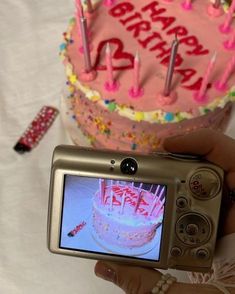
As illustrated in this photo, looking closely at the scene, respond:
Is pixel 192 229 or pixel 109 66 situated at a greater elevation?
pixel 109 66

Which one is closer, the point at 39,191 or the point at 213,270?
the point at 213,270

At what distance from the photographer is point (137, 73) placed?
2.69ft

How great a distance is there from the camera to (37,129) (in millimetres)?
1051

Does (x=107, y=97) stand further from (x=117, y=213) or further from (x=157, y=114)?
(x=117, y=213)

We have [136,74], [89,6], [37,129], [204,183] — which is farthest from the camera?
[37,129]

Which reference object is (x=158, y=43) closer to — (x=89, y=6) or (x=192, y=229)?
(x=89, y=6)

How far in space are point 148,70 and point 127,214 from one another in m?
0.33

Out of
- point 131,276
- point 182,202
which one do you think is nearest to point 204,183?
point 182,202

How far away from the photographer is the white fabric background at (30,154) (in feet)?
2.99

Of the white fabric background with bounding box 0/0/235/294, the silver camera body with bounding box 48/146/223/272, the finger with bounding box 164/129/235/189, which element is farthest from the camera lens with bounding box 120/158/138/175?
the white fabric background with bounding box 0/0/235/294

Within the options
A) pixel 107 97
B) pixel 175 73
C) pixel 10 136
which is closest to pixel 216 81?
pixel 175 73

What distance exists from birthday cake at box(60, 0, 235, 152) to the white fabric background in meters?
0.14

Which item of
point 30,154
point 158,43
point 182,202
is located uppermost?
point 158,43

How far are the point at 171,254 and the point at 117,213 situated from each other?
3.1 inches
